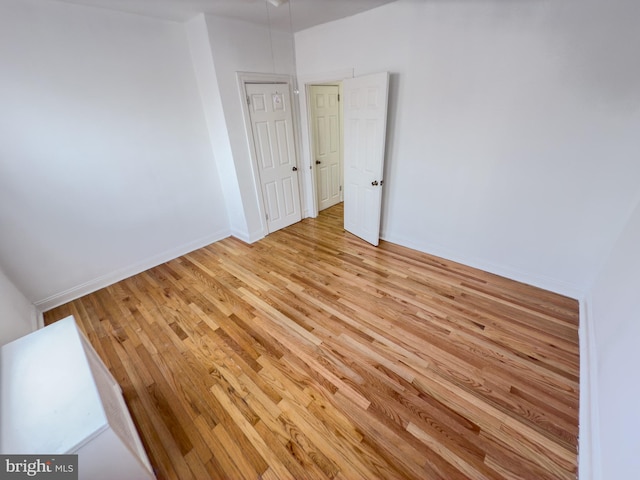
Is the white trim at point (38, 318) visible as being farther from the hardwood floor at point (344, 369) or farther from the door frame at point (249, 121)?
the door frame at point (249, 121)

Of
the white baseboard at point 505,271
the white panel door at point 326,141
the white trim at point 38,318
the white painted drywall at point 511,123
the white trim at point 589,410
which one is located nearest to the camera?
the white trim at point 589,410

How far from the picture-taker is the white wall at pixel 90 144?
2.21 meters

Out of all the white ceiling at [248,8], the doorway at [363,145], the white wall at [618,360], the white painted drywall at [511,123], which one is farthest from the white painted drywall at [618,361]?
the white ceiling at [248,8]

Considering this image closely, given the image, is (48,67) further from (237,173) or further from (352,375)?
(352,375)

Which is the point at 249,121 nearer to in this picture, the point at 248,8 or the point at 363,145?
the point at 248,8

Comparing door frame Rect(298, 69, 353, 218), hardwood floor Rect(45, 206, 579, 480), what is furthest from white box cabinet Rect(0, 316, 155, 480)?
door frame Rect(298, 69, 353, 218)

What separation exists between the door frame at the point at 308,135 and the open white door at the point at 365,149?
0.65ft

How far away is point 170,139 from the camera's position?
313 centimetres

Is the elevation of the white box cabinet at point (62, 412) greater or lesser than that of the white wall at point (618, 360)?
greater

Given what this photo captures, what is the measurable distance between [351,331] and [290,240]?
194cm

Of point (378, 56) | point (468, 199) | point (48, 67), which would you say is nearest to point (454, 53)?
point (378, 56)

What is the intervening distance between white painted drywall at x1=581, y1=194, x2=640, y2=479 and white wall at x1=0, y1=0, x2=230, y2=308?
13.5ft

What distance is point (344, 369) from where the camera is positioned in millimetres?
1894

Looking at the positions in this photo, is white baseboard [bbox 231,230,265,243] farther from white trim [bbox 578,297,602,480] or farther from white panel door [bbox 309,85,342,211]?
white trim [bbox 578,297,602,480]
